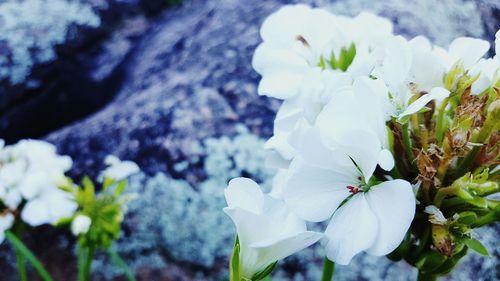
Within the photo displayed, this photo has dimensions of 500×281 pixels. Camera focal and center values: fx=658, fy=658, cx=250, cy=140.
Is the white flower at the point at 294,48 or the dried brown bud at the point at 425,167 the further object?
the white flower at the point at 294,48

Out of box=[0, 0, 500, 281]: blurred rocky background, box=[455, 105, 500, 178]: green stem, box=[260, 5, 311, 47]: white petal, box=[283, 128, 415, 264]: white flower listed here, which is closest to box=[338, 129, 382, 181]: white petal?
box=[283, 128, 415, 264]: white flower

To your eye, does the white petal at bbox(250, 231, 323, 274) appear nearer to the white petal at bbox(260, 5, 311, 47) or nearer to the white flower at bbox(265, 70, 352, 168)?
the white flower at bbox(265, 70, 352, 168)

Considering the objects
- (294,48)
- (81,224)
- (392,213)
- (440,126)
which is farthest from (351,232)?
(81,224)

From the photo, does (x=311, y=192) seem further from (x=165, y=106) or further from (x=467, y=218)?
(x=165, y=106)

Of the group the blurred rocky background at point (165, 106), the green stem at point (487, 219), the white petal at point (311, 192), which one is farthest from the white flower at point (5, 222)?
the green stem at point (487, 219)

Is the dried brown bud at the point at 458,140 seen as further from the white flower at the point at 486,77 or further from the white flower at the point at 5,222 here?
the white flower at the point at 5,222

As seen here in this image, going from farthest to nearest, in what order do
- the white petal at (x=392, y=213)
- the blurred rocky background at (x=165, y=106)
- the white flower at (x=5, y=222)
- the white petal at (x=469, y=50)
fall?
1. the blurred rocky background at (x=165, y=106)
2. the white flower at (x=5, y=222)
3. the white petal at (x=469, y=50)
4. the white petal at (x=392, y=213)

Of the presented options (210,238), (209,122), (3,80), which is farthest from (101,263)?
(3,80)
